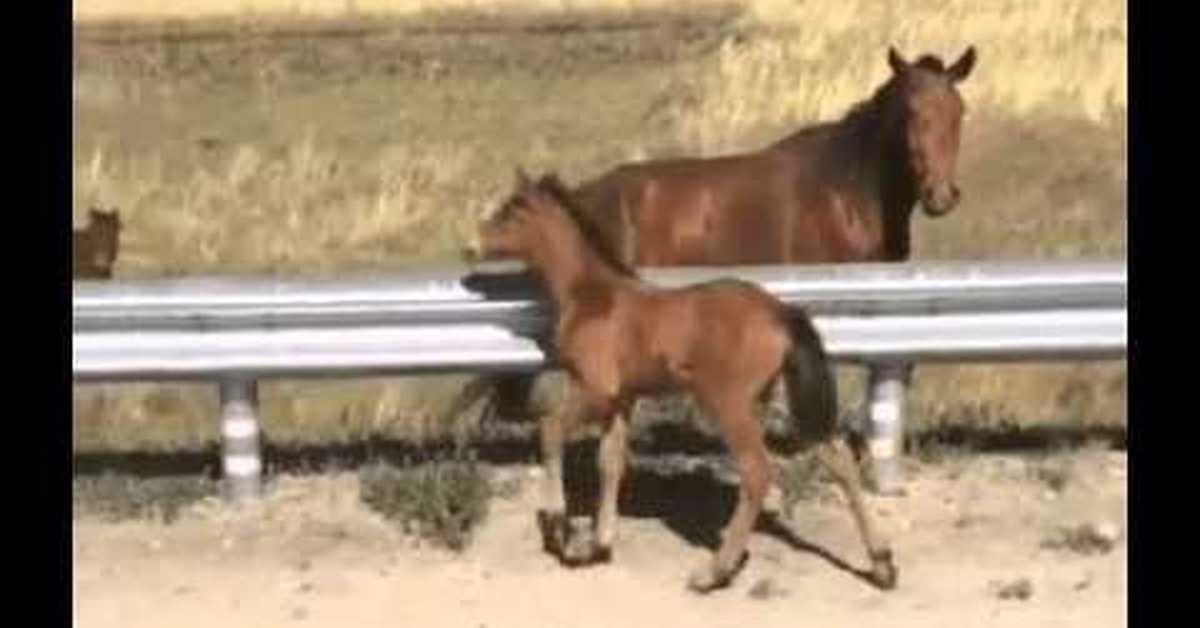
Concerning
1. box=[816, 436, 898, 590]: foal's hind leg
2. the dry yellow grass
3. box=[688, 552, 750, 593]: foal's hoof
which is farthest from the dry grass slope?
box=[688, 552, 750, 593]: foal's hoof

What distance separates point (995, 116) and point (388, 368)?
1343 centimetres

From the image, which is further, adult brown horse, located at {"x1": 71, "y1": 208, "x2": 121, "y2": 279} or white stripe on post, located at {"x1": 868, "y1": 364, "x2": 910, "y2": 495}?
adult brown horse, located at {"x1": 71, "y1": 208, "x2": 121, "y2": 279}

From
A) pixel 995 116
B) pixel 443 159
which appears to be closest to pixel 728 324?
pixel 443 159

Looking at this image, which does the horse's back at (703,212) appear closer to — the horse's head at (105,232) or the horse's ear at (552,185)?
the horse's ear at (552,185)

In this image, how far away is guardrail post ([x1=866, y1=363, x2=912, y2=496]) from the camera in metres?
8.80

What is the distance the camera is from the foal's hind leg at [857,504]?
311 inches

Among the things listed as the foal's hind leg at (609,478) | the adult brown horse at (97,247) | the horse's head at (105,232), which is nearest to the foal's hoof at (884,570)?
the foal's hind leg at (609,478)

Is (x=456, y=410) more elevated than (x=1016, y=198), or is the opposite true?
(x=1016, y=198)

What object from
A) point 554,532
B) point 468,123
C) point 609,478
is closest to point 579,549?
point 554,532

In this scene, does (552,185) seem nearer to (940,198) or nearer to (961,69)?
(940,198)

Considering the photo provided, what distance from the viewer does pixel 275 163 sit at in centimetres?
1975

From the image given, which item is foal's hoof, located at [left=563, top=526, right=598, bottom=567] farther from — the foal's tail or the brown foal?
the foal's tail

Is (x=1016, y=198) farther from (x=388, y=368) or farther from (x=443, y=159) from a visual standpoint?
(x=388, y=368)

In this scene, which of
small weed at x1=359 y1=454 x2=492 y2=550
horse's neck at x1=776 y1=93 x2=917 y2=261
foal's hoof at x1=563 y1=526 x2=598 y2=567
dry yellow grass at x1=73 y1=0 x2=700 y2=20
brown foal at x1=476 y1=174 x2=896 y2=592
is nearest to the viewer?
brown foal at x1=476 y1=174 x2=896 y2=592
